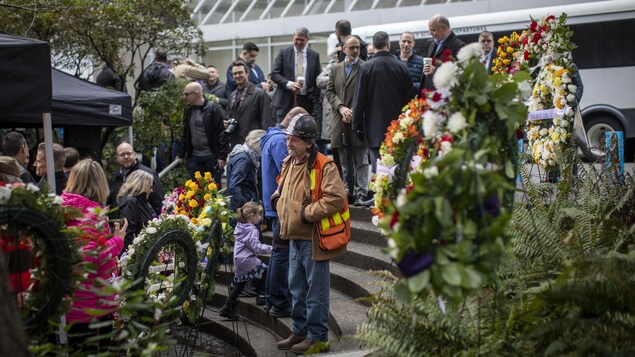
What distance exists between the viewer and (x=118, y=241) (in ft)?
20.6

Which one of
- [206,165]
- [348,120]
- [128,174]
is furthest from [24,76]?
[206,165]

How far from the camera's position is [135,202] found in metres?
8.39

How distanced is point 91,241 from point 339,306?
3.39 meters

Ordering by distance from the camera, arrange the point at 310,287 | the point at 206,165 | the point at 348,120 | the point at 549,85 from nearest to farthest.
→ the point at 310,287 → the point at 549,85 → the point at 348,120 → the point at 206,165

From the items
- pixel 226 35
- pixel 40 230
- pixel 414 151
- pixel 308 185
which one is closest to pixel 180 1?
pixel 308 185

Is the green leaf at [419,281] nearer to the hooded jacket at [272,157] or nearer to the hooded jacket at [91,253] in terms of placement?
the hooded jacket at [91,253]

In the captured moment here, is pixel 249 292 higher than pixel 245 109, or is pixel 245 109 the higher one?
pixel 245 109

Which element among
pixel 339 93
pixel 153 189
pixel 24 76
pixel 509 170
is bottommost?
pixel 153 189

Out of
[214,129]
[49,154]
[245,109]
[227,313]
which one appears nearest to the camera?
[49,154]

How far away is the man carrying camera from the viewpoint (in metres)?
11.9

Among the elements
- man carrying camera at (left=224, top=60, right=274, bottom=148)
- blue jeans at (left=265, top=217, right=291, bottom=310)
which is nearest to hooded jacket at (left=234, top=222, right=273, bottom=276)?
blue jeans at (left=265, top=217, right=291, bottom=310)

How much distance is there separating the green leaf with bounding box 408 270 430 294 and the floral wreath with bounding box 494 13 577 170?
600cm

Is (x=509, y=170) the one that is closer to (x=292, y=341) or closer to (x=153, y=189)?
(x=292, y=341)

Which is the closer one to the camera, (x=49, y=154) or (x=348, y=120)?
(x=49, y=154)
